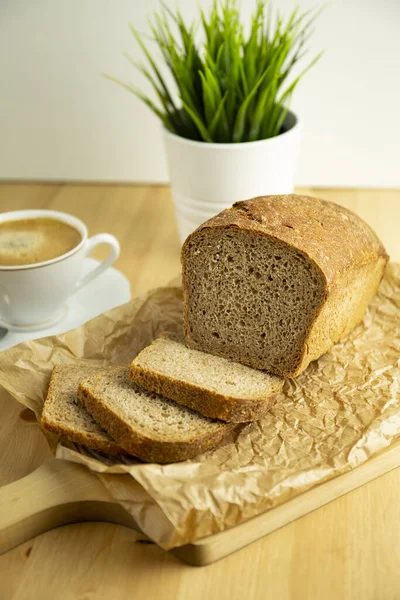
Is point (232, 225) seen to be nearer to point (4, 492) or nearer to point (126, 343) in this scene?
point (126, 343)

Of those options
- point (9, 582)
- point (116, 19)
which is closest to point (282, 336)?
point (9, 582)

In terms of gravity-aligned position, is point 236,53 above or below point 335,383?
above

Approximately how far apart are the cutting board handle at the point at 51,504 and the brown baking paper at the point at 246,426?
34 millimetres

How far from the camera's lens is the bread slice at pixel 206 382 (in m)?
1.50

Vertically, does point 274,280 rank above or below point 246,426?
above

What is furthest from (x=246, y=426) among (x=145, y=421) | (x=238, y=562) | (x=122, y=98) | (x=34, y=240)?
(x=122, y=98)

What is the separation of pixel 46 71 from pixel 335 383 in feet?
5.82

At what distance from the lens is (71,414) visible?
5.01ft

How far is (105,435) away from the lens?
1.47m

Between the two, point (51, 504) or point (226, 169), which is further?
point (226, 169)

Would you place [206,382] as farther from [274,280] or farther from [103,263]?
[103,263]

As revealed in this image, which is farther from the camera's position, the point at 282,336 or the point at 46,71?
the point at 46,71

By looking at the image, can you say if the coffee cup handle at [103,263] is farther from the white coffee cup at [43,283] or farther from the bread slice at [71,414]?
the bread slice at [71,414]

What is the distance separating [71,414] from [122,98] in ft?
5.28
